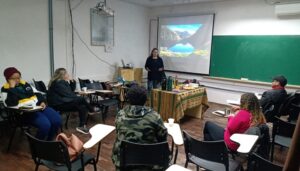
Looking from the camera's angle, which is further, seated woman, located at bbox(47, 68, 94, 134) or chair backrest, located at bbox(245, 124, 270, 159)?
seated woman, located at bbox(47, 68, 94, 134)

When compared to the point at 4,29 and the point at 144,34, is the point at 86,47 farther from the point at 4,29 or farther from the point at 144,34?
the point at 144,34

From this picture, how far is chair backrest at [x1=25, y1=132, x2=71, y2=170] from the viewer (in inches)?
70.8

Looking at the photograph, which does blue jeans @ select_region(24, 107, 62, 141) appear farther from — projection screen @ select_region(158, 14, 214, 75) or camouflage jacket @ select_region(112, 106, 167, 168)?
projection screen @ select_region(158, 14, 214, 75)

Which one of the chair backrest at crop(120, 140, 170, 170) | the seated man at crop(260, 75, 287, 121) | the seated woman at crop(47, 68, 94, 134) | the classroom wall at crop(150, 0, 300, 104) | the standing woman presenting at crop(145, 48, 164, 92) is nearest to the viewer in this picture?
the chair backrest at crop(120, 140, 170, 170)

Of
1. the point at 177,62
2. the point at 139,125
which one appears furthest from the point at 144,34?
the point at 139,125

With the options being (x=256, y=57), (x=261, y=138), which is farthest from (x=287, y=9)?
(x=261, y=138)

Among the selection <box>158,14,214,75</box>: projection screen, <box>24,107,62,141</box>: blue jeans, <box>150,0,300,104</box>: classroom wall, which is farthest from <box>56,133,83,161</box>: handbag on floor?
<box>158,14,214,75</box>: projection screen

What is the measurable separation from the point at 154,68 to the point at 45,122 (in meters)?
3.53

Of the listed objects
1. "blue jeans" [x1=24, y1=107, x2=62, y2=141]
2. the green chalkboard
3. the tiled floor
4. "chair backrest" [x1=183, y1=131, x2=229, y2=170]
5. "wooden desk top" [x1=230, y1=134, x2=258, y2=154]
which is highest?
the green chalkboard

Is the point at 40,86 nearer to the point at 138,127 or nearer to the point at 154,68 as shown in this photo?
the point at 154,68

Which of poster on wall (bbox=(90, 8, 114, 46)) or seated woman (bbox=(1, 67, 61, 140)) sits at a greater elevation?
poster on wall (bbox=(90, 8, 114, 46))

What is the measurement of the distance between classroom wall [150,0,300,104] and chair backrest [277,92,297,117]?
1524 millimetres

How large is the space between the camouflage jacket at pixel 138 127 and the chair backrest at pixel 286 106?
9.32 ft

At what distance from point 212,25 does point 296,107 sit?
317cm
